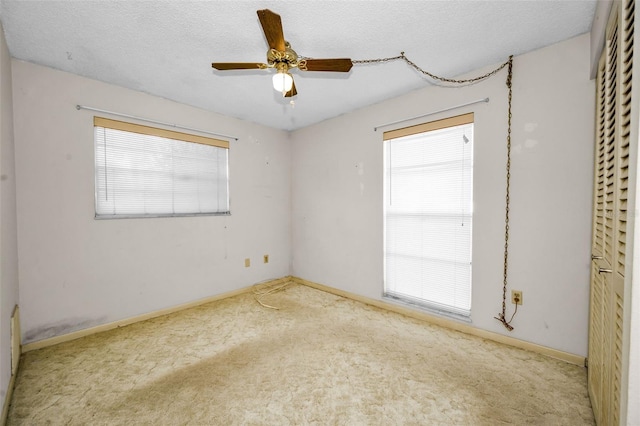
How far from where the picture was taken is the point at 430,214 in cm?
290

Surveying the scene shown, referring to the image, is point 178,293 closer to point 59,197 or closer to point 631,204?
point 59,197

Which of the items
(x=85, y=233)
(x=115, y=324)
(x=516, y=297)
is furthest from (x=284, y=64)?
(x=115, y=324)

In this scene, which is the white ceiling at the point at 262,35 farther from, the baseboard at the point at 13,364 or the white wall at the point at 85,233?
the baseboard at the point at 13,364

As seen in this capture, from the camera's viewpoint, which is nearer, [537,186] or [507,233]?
[537,186]

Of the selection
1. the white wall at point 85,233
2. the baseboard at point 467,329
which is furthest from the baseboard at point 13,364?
the baseboard at point 467,329

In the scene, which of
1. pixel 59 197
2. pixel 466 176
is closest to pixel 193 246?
pixel 59 197

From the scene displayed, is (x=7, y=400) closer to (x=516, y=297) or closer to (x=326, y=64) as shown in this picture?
(x=326, y=64)

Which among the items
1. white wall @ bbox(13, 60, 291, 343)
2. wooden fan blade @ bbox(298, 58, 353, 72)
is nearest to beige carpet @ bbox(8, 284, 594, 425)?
white wall @ bbox(13, 60, 291, 343)

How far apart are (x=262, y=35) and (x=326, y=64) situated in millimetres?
637

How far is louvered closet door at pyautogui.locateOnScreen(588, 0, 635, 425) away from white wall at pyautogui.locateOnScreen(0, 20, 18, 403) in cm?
319

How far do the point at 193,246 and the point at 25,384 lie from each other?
1.75 m

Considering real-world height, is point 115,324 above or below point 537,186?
below

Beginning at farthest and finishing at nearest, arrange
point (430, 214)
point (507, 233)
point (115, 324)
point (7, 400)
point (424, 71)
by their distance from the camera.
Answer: point (430, 214), point (115, 324), point (424, 71), point (507, 233), point (7, 400)

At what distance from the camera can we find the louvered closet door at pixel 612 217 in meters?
1.11
